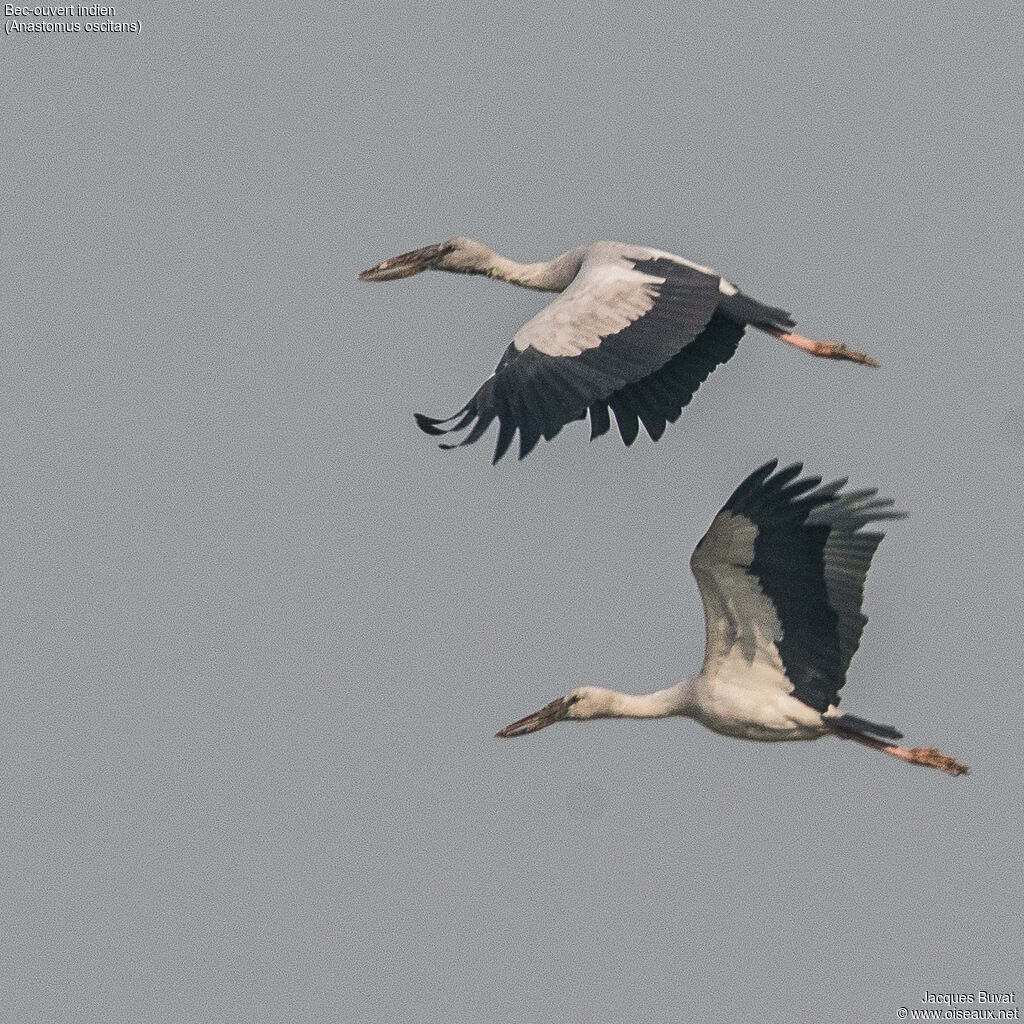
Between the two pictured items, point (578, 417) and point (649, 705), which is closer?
point (578, 417)

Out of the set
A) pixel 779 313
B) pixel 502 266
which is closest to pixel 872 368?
pixel 779 313

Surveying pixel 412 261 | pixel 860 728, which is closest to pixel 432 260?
pixel 412 261

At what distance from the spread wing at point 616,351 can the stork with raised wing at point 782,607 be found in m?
0.96

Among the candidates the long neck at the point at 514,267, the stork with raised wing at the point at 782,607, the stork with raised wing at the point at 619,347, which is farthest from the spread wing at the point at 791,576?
the long neck at the point at 514,267

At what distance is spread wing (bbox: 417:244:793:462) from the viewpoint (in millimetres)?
22156

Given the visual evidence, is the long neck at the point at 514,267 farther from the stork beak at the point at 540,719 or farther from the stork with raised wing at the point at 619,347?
the stork beak at the point at 540,719

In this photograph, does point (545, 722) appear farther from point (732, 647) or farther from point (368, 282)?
point (368, 282)

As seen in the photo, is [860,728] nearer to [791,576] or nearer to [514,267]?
[791,576]

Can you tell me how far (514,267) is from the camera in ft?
84.8

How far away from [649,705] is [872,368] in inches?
123

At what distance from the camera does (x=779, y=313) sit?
79.5 feet

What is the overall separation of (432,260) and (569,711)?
3.81 meters

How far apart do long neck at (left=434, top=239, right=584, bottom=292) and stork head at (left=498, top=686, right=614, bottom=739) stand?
311 centimetres

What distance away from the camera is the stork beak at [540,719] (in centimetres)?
2466
